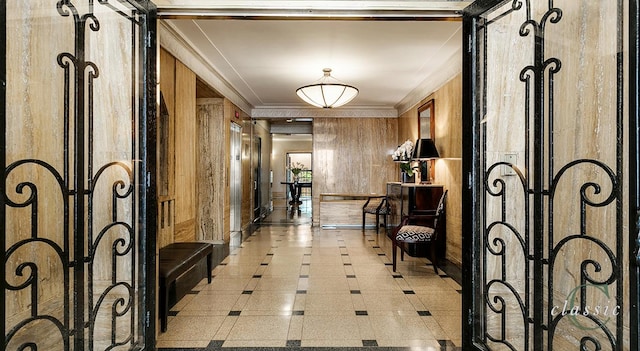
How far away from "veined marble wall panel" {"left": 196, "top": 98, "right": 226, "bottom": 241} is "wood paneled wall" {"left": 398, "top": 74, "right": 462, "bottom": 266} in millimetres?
3752

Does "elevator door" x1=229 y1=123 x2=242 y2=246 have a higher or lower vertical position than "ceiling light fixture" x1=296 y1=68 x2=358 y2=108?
lower

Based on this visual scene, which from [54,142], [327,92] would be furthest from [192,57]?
[54,142]

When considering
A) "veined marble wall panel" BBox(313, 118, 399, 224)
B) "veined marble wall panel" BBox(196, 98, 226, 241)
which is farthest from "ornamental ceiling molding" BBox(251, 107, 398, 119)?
"veined marble wall panel" BBox(196, 98, 226, 241)

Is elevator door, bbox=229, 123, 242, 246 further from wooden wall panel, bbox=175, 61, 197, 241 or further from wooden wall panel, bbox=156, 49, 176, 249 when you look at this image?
wooden wall panel, bbox=156, 49, 176, 249

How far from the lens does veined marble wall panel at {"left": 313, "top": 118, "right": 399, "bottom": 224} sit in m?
9.78

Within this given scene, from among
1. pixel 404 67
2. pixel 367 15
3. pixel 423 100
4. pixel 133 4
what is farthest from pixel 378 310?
pixel 423 100

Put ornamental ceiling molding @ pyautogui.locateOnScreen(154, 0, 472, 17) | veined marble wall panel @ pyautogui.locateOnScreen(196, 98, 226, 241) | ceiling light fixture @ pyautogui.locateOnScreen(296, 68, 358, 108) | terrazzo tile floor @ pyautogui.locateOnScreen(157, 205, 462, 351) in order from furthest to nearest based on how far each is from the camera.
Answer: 1. veined marble wall panel @ pyautogui.locateOnScreen(196, 98, 226, 241)
2. ceiling light fixture @ pyautogui.locateOnScreen(296, 68, 358, 108)
3. terrazzo tile floor @ pyautogui.locateOnScreen(157, 205, 462, 351)
4. ornamental ceiling molding @ pyautogui.locateOnScreen(154, 0, 472, 17)

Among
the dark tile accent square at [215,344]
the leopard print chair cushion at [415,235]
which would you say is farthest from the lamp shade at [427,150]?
the dark tile accent square at [215,344]

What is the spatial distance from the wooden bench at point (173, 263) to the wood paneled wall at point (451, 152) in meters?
3.45

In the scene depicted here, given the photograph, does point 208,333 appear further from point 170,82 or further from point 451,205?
point 451,205

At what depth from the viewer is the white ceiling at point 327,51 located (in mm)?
4406

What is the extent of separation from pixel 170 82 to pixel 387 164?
634 centimetres

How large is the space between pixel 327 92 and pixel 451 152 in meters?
2.14

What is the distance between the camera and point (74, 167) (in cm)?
195
